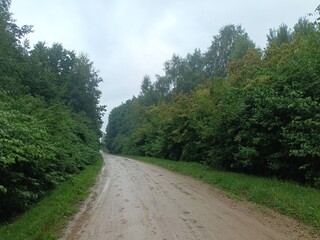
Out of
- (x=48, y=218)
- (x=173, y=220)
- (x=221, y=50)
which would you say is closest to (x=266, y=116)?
(x=173, y=220)

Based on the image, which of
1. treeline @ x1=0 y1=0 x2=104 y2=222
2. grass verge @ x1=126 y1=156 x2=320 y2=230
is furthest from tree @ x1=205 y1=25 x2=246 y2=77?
grass verge @ x1=126 y1=156 x2=320 y2=230

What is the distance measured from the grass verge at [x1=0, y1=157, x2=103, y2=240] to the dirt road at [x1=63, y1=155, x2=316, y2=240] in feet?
1.17

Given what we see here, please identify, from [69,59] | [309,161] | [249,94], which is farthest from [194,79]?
[309,161]

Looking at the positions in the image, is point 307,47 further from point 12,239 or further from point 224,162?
point 12,239

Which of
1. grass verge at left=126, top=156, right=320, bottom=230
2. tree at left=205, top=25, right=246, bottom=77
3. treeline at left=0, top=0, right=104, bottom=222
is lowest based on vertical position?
grass verge at left=126, top=156, right=320, bottom=230

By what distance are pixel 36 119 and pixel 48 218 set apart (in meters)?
5.33

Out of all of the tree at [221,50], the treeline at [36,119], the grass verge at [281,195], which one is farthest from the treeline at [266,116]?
the tree at [221,50]

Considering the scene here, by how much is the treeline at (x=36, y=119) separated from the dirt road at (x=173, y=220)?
220 cm

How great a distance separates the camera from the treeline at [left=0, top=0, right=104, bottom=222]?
9555 millimetres

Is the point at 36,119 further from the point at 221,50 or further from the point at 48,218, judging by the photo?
the point at 221,50

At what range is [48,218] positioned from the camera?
868 centimetres

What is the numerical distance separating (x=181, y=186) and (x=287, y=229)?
25.5ft

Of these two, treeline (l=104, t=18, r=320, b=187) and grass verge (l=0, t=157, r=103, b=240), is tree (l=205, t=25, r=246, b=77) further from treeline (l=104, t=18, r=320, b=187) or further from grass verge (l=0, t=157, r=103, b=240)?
grass verge (l=0, t=157, r=103, b=240)

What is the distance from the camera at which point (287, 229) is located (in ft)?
25.0
